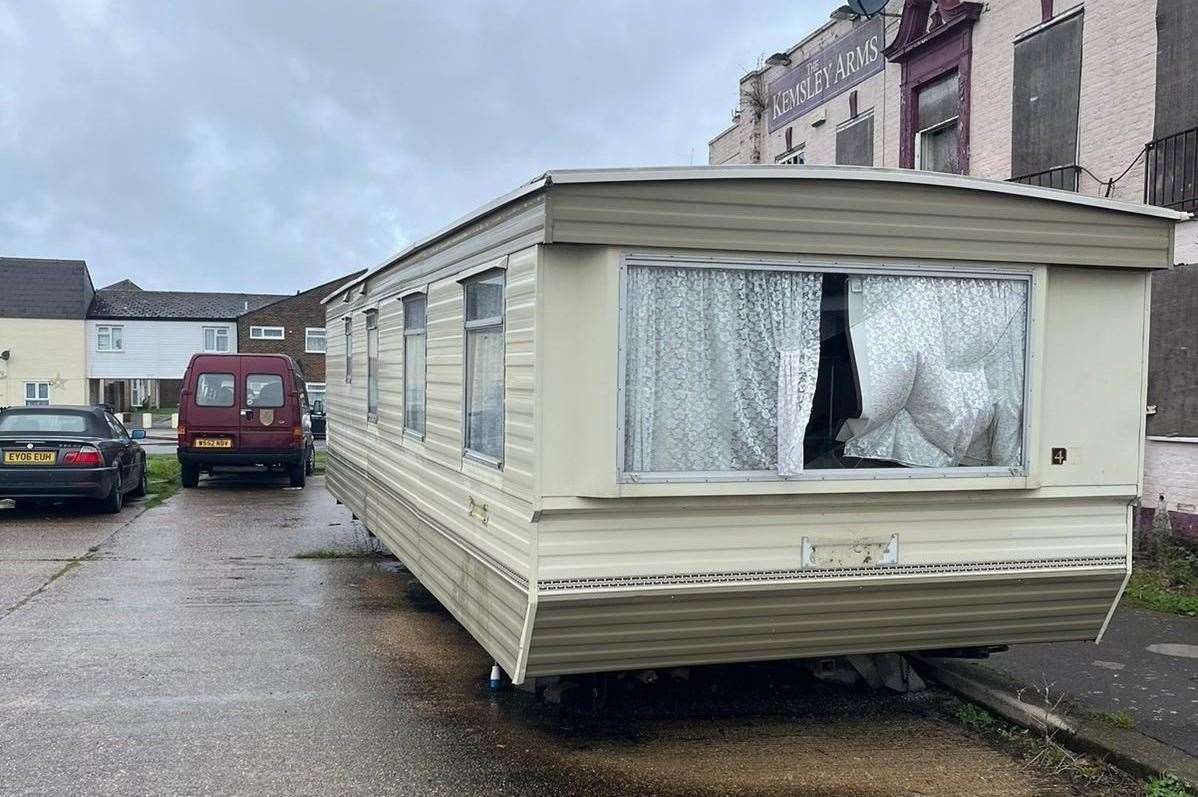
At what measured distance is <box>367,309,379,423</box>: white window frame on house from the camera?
28.5 ft

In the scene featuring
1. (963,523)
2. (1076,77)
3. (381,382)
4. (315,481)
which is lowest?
(315,481)

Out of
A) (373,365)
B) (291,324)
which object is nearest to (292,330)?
(291,324)

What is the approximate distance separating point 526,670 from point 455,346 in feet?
6.85

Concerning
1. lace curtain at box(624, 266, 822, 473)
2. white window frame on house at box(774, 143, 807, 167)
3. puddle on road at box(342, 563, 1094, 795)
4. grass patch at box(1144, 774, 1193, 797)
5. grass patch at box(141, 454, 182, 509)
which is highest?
white window frame on house at box(774, 143, 807, 167)

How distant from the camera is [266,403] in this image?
16234mm

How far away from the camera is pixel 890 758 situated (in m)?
5.13

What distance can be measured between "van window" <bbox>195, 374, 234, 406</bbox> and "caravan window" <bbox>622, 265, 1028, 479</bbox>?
1281 cm

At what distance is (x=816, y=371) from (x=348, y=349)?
6.42 metres

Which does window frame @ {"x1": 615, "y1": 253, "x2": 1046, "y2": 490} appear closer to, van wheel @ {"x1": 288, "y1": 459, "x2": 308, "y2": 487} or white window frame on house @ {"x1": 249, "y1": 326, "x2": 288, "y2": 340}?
van wheel @ {"x1": 288, "y1": 459, "x2": 308, "y2": 487}

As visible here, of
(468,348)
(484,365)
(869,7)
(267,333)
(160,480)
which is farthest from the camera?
(267,333)

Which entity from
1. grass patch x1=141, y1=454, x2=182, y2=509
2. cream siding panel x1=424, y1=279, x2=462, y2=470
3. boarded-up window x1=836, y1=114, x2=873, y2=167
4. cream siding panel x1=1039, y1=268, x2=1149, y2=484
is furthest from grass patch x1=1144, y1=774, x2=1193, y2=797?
grass patch x1=141, y1=454, x2=182, y2=509

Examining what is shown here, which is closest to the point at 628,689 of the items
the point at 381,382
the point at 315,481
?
the point at 381,382

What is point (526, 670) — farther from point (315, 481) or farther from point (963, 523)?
point (315, 481)

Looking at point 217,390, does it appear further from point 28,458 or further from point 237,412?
point 28,458
